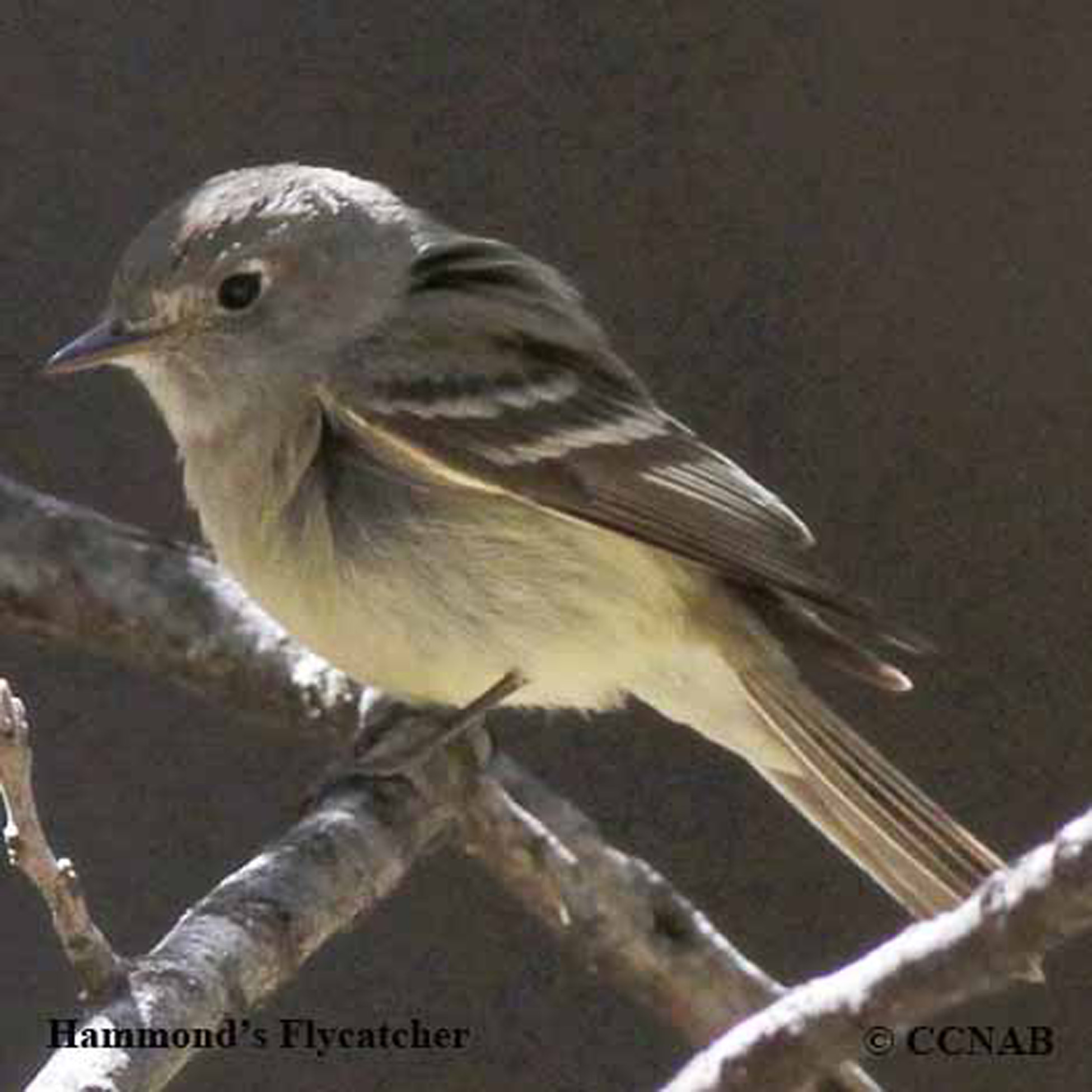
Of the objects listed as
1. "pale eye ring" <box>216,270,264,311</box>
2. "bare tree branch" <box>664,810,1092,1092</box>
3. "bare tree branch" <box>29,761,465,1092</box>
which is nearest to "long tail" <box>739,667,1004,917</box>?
"bare tree branch" <box>29,761,465,1092</box>

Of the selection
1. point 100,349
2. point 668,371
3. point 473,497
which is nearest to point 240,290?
point 100,349

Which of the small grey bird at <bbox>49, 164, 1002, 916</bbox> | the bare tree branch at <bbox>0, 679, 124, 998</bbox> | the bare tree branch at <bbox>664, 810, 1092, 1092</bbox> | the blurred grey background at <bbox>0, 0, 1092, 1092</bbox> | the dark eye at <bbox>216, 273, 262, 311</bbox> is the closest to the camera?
the bare tree branch at <bbox>664, 810, 1092, 1092</bbox>

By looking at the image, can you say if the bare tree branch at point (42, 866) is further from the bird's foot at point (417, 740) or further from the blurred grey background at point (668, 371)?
the blurred grey background at point (668, 371)

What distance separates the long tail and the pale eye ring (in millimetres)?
858

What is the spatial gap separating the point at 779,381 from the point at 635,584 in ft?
2.64

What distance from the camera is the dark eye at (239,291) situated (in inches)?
125

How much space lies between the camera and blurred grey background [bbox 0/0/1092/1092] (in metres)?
3.77

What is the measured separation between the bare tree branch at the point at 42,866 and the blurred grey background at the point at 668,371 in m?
1.70

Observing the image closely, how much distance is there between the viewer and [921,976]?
1742 millimetres

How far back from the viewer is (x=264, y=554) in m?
3.00

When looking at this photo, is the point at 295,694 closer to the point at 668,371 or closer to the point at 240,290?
the point at 240,290

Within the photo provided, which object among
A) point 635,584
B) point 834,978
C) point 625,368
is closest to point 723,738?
point 635,584

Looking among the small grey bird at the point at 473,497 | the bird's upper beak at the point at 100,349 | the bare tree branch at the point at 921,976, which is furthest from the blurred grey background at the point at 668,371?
the bare tree branch at the point at 921,976

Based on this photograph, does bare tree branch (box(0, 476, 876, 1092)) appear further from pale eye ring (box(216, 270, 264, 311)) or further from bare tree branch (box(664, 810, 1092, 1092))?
bare tree branch (box(664, 810, 1092, 1092))
